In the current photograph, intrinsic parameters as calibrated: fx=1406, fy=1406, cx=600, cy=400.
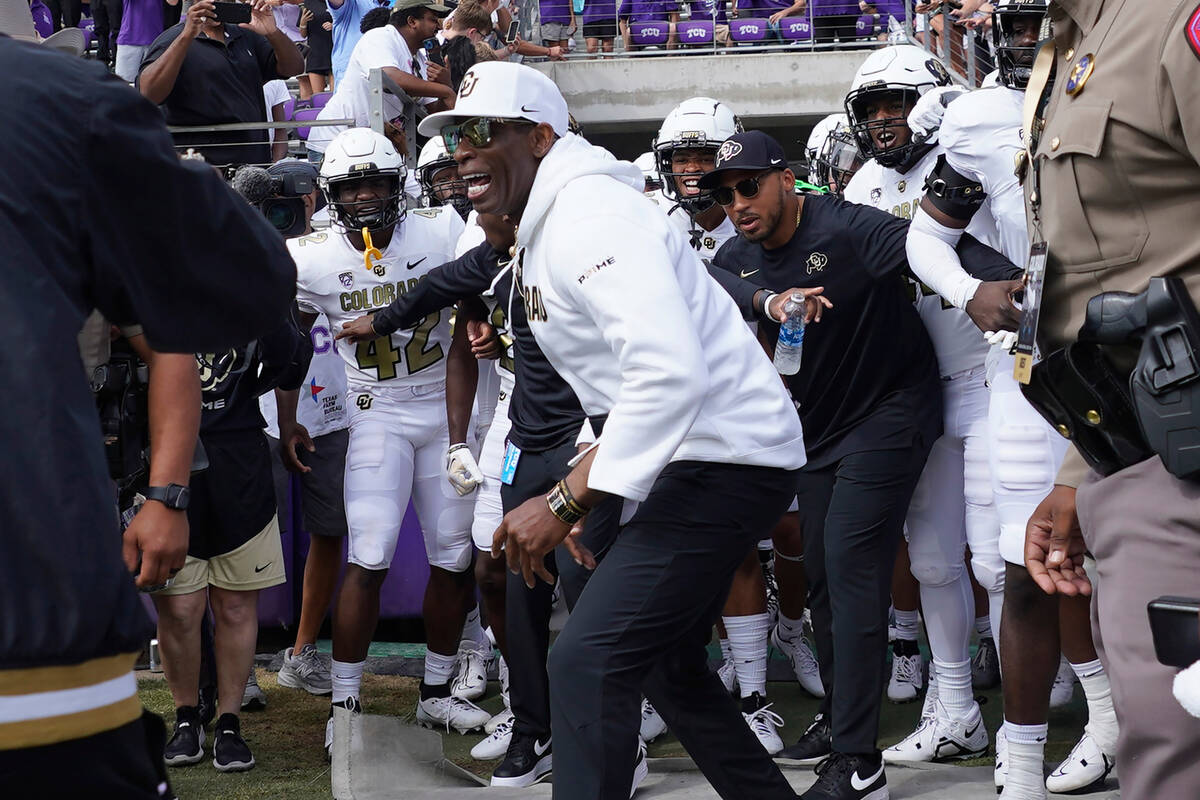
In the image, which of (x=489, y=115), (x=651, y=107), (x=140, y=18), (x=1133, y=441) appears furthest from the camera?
(x=651, y=107)

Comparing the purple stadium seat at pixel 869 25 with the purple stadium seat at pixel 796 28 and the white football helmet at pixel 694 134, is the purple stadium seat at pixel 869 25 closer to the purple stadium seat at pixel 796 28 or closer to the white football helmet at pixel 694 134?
the purple stadium seat at pixel 796 28

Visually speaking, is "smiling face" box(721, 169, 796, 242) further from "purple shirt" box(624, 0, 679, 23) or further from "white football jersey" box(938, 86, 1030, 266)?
"purple shirt" box(624, 0, 679, 23)

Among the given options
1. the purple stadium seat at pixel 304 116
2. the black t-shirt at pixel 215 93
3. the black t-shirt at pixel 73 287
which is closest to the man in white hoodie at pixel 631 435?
the black t-shirt at pixel 73 287

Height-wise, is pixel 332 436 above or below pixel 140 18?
below

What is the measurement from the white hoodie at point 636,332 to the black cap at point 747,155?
3.51 feet

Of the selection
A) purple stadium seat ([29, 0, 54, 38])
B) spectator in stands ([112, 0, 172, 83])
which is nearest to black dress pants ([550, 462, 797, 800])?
spectator in stands ([112, 0, 172, 83])

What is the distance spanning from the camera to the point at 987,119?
14.6 feet

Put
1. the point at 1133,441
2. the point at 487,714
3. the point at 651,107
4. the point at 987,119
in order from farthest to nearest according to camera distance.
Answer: the point at 651,107, the point at 487,714, the point at 987,119, the point at 1133,441

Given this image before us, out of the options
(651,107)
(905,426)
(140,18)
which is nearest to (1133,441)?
(905,426)

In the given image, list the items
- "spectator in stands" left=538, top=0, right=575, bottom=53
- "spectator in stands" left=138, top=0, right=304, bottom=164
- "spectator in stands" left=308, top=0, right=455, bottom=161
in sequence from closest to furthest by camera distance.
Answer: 1. "spectator in stands" left=138, top=0, right=304, bottom=164
2. "spectator in stands" left=308, top=0, right=455, bottom=161
3. "spectator in stands" left=538, top=0, right=575, bottom=53

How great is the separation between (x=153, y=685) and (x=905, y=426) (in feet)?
11.9

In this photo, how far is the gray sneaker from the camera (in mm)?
6371

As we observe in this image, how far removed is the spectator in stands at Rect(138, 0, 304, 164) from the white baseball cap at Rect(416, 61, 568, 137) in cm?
440

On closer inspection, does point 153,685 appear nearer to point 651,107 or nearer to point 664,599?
point 664,599
